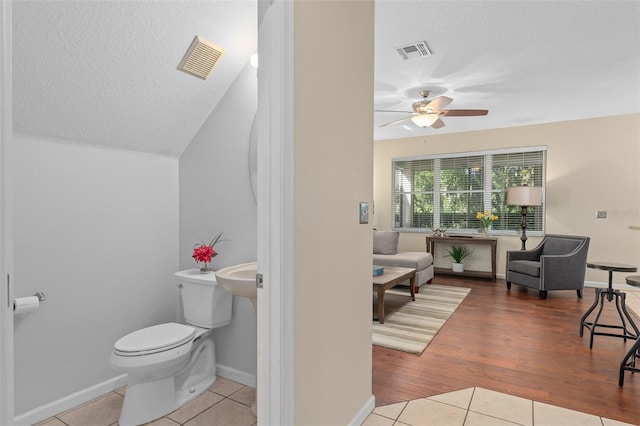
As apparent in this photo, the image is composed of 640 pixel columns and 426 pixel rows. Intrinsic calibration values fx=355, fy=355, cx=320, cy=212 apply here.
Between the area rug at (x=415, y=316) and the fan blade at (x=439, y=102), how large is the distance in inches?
88.3

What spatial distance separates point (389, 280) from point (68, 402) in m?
2.77

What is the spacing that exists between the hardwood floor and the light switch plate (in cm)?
114

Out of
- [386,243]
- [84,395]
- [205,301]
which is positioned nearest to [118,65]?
[205,301]

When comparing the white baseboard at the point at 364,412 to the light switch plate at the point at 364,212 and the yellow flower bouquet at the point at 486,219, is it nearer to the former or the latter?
the light switch plate at the point at 364,212

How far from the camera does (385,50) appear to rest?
10.3ft

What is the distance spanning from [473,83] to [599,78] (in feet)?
4.16

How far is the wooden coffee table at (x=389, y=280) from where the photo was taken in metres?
3.55

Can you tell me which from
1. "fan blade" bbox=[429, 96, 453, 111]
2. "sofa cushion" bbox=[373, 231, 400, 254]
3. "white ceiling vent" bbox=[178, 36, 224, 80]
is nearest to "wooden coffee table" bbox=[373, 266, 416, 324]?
"sofa cushion" bbox=[373, 231, 400, 254]

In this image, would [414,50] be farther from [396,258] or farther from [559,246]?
[559,246]

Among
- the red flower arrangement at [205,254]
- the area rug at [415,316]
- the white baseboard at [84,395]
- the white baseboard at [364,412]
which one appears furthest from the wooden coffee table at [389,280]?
the red flower arrangement at [205,254]

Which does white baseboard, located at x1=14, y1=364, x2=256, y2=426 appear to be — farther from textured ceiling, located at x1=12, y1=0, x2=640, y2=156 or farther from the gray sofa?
the gray sofa

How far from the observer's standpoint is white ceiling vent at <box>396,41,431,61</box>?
9.91 ft

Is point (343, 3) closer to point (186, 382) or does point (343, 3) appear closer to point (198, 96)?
point (198, 96)

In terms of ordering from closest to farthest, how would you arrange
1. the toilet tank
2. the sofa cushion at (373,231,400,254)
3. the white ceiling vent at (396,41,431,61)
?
1. the toilet tank
2. the white ceiling vent at (396,41,431,61)
3. the sofa cushion at (373,231,400,254)
